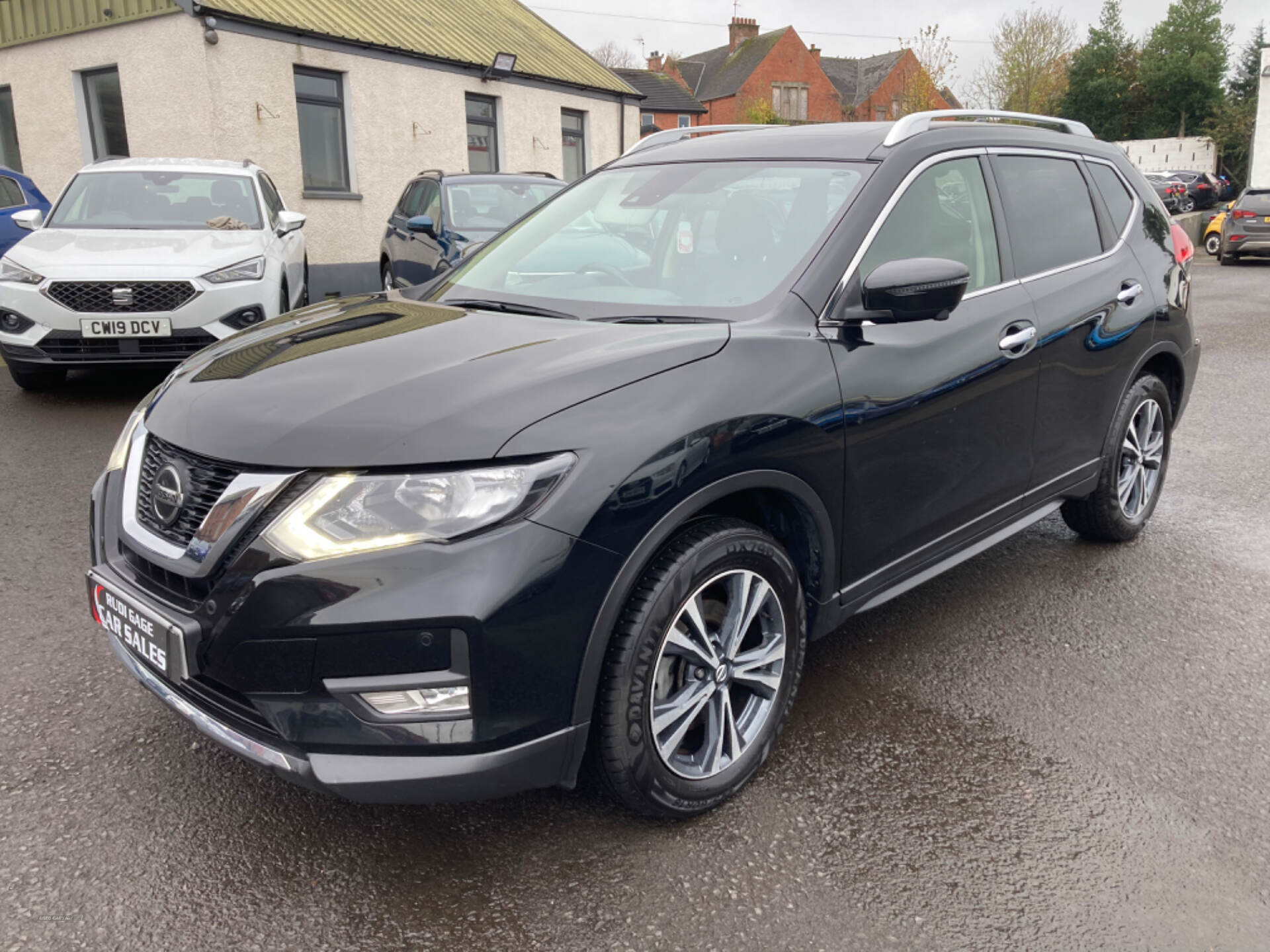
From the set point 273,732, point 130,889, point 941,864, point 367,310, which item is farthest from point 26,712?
point 941,864

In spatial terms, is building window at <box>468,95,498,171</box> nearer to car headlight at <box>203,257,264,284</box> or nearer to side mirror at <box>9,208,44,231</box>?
side mirror at <box>9,208,44,231</box>

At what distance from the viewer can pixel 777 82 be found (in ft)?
193

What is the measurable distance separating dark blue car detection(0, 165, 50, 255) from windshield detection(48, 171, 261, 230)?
360cm

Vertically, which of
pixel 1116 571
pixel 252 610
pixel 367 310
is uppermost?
pixel 367 310

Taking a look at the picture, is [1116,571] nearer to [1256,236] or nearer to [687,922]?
[687,922]

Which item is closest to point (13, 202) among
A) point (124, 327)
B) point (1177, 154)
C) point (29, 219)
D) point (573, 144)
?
point (29, 219)

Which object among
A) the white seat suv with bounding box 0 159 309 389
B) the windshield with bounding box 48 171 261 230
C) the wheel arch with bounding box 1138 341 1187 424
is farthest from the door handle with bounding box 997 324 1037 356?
the windshield with bounding box 48 171 261 230

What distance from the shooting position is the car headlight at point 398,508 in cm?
212

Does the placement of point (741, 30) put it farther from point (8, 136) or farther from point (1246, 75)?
point (8, 136)

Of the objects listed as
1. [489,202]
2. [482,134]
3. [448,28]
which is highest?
[448,28]

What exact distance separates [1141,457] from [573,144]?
1799cm

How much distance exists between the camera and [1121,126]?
50.9m

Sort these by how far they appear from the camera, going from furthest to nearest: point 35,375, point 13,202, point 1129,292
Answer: point 13,202 < point 35,375 < point 1129,292

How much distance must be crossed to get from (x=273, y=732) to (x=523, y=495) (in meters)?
0.75
